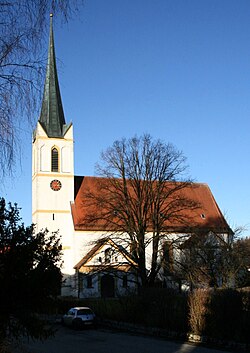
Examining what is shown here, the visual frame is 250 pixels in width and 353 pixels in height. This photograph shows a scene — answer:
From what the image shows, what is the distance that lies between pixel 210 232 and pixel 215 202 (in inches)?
413

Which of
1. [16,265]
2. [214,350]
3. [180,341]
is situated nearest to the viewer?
[16,265]

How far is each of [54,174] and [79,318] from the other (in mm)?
21896

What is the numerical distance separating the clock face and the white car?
20.0m

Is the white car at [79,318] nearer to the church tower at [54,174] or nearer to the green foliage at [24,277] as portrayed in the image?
the church tower at [54,174]

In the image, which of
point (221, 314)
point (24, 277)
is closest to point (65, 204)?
point (221, 314)

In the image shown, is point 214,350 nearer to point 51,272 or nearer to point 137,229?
point 51,272

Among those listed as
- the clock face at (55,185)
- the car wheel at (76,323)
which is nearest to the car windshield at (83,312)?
the car wheel at (76,323)

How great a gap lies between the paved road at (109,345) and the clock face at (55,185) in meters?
23.7

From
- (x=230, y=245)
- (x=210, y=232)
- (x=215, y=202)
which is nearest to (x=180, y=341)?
(x=230, y=245)

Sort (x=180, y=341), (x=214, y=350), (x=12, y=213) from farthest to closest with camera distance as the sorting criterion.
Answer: (x=180, y=341) < (x=214, y=350) < (x=12, y=213)

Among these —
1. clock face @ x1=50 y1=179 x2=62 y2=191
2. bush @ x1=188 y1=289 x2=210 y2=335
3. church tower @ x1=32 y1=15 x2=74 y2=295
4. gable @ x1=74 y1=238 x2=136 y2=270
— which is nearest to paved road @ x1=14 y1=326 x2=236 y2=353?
bush @ x1=188 y1=289 x2=210 y2=335

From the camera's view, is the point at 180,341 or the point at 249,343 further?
the point at 180,341

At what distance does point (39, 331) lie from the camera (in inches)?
354

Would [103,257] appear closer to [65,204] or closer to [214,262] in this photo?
[65,204]
